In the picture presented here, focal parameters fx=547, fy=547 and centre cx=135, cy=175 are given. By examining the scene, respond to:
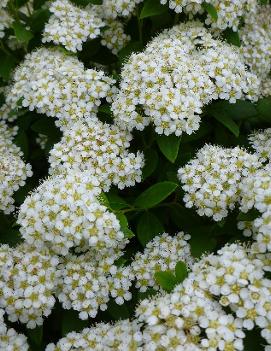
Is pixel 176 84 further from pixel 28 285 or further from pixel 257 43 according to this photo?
pixel 28 285

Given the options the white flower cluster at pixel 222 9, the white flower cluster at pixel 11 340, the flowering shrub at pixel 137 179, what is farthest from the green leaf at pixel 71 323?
Answer: the white flower cluster at pixel 222 9

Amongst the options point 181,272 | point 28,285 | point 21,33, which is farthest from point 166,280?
point 21,33

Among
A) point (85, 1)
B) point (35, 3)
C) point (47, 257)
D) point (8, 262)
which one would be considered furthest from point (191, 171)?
point (35, 3)

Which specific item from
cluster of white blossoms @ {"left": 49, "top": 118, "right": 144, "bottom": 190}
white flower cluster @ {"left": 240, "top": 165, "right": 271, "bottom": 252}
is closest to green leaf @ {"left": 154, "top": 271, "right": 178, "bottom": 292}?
white flower cluster @ {"left": 240, "top": 165, "right": 271, "bottom": 252}

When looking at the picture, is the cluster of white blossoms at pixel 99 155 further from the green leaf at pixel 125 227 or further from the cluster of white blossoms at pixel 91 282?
the cluster of white blossoms at pixel 91 282

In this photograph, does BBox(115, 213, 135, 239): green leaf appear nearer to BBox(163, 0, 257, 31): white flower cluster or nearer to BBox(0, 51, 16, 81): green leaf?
BBox(163, 0, 257, 31): white flower cluster
